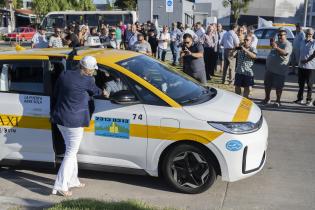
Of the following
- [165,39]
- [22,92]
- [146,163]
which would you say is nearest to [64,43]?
[165,39]

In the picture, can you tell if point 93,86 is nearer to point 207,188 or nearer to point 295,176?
point 207,188

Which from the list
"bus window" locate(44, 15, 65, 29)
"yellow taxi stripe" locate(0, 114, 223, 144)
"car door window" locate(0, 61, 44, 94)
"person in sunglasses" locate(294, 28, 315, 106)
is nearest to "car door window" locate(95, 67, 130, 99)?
"yellow taxi stripe" locate(0, 114, 223, 144)

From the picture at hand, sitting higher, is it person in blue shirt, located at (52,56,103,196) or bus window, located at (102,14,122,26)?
bus window, located at (102,14,122,26)

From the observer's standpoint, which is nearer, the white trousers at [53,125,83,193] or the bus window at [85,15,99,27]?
the white trousers at [53,125,83,193]

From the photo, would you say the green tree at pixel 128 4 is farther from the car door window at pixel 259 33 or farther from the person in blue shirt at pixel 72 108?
the person in blue shirt at pixel 72 108

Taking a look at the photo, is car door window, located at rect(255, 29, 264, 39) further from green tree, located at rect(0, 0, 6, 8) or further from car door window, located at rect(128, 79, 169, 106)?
green tree, located at rect(0, 0, 6, 8)

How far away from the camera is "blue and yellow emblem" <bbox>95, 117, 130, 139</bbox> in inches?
198

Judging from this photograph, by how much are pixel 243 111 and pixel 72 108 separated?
205cm

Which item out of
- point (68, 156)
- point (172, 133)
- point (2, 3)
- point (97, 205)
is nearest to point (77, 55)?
point (68, 156)

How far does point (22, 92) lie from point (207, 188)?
2.57m

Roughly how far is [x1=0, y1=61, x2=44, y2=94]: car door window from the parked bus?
26174 millimetres

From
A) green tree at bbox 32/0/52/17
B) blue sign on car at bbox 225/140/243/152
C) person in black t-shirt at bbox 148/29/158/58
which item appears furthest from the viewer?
green tree at bbox 32/0/52/17

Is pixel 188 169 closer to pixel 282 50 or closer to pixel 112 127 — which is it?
pixel 112 127

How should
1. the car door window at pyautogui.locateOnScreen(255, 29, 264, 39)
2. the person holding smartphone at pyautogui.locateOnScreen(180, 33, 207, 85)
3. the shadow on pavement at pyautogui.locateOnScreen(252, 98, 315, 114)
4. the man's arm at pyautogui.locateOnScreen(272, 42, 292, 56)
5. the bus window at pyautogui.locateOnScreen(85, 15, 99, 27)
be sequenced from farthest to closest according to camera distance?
the bus window at pyautogui.locateOnScreen(85, 15, 99, 27) < the car door window at pyautogui.locateOnScreen(255, 29, 264, 39) < the shadow on pavement at pyautogui.locateOnScreen(252, 98, 315, 114) < the man's arm at pyautogui.locateOnScreen(272, 42, 292, 56) < the person holding smartphone at pyautogui.locateOnScreen(180, 33, 207, 85)
